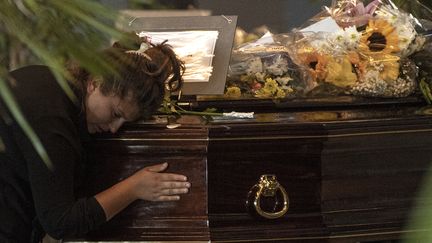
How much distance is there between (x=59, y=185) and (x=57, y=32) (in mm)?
940

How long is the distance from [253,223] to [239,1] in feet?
3.61

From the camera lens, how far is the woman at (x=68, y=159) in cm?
113

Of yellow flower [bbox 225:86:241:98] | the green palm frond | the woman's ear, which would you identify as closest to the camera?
the green palm frond

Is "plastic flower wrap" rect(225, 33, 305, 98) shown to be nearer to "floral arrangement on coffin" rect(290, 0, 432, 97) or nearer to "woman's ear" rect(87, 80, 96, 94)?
"floral arrangement on coffin" rect(290, 0, 432, 97)

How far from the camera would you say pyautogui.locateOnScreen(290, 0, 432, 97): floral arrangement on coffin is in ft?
4.53

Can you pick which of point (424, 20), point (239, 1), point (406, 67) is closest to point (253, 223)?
point (406, 67)

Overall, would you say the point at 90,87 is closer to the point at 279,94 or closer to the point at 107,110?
the point at 107,110

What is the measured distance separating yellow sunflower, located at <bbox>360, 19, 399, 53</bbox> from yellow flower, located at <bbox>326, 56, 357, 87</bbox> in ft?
0.20

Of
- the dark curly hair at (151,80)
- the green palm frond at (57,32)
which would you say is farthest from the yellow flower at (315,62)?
the green palm frond at (57,32)

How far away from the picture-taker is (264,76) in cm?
140

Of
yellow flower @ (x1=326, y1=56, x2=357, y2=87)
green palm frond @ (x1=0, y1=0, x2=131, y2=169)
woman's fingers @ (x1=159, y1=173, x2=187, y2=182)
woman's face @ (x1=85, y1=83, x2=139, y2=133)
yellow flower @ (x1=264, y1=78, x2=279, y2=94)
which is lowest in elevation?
green palm frond @ (x1=0, y1=0, x2=131, y2=169)

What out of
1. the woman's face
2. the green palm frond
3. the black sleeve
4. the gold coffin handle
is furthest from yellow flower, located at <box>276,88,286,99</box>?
the green palm frond

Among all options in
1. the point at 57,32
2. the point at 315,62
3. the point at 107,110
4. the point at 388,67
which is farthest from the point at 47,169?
the point at 57,32

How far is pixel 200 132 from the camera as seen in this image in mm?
1205
